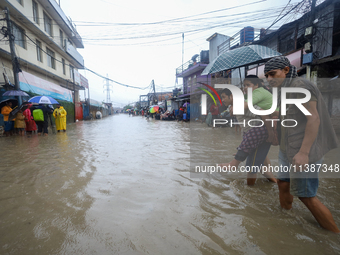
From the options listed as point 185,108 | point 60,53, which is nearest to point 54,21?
point 60,53

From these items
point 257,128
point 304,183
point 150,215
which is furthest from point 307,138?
point 150,215

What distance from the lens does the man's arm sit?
1.66 m

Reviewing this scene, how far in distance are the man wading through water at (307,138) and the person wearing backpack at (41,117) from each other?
1051 cm

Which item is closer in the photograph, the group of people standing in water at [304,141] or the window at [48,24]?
the group of people standing in water at [304,141]

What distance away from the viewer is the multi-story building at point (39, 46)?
11.4m

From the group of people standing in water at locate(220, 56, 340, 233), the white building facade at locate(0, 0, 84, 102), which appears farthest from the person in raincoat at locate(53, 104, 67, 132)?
the group of people standing in water at locate(220, 56, 340, 233)

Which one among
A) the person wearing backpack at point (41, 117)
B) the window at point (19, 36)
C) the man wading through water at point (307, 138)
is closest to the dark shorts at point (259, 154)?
the man wading through water at point (307, 138)

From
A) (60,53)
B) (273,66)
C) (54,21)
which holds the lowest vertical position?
(273,66)

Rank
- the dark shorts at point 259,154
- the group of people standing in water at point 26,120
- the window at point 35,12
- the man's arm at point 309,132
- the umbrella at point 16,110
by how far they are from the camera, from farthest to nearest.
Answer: the window at point 35,12
the group of people standing in water at point 26,120
the umbrella at point 16,110
the dark shorts at point 259,154
the man's arm at point 309,132

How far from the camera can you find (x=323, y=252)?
156 centimetres

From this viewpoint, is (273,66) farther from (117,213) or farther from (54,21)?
(54,21)

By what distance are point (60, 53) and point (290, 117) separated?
24180mm

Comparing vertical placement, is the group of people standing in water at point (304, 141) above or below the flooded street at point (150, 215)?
above

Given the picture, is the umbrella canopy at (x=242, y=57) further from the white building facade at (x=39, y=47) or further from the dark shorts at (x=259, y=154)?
the white building facade at (x=39, y=47)
